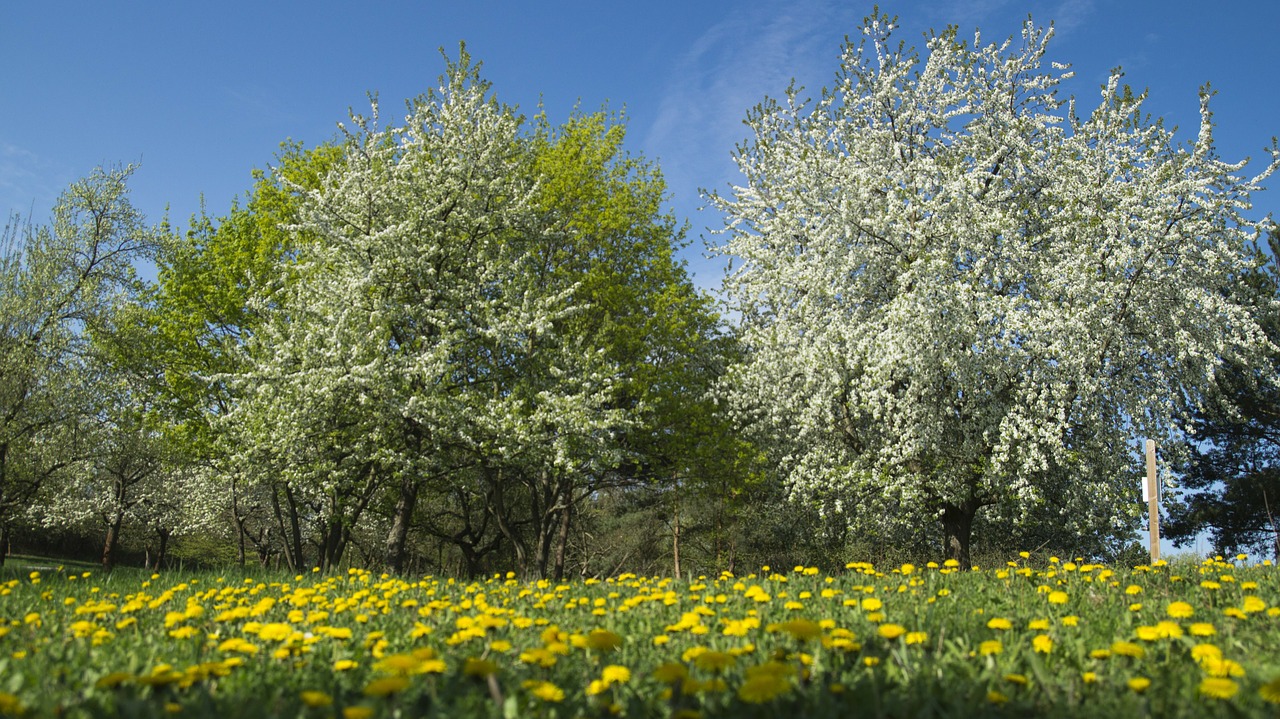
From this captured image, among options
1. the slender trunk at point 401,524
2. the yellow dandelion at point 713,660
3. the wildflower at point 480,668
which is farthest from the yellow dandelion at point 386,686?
the slender trunk at point 401,524

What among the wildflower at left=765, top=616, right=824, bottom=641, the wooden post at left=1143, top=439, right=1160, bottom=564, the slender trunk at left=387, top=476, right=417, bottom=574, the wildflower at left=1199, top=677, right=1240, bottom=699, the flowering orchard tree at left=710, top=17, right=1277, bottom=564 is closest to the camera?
the wildflower at left=1199, top=677, right=1240, bottom=699

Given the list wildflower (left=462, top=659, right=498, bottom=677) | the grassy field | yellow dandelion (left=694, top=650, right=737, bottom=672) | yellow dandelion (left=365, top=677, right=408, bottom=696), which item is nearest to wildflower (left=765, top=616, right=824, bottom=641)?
the grassy field

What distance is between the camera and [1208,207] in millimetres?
13555

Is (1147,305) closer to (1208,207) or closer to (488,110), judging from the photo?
(1208,207)

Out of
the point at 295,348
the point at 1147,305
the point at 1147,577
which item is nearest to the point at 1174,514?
the point at 1147,305

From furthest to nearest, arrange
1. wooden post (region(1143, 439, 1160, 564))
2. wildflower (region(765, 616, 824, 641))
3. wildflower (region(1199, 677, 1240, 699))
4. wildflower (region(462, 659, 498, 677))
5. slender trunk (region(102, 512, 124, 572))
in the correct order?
slender trunk (region(102, 512, 124, 572)) < wooden post (region(1143, 439, 1160, 564)) < wildflower (region(765, 616, 824, 641)) < wildflower (region(462, 659, 498, 677)) < wildflower (region(1199, 677, 1240, 699))

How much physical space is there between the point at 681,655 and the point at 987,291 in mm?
12520

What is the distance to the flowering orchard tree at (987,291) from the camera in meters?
13.3

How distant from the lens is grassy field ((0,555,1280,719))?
2479 millimetres

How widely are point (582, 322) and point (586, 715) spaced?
1499cm

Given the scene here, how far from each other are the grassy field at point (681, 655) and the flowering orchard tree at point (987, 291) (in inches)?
330

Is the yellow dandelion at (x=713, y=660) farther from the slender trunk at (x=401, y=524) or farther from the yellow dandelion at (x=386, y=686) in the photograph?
the slender trunk at (x=401, y=524)

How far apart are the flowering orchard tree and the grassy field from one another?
330 inches

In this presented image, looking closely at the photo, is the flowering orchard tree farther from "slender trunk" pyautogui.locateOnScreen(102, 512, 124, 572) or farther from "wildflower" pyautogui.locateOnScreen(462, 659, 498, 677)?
"slender trunk" pyautogui.locateOnScreen(102, 512, 124, 572)
